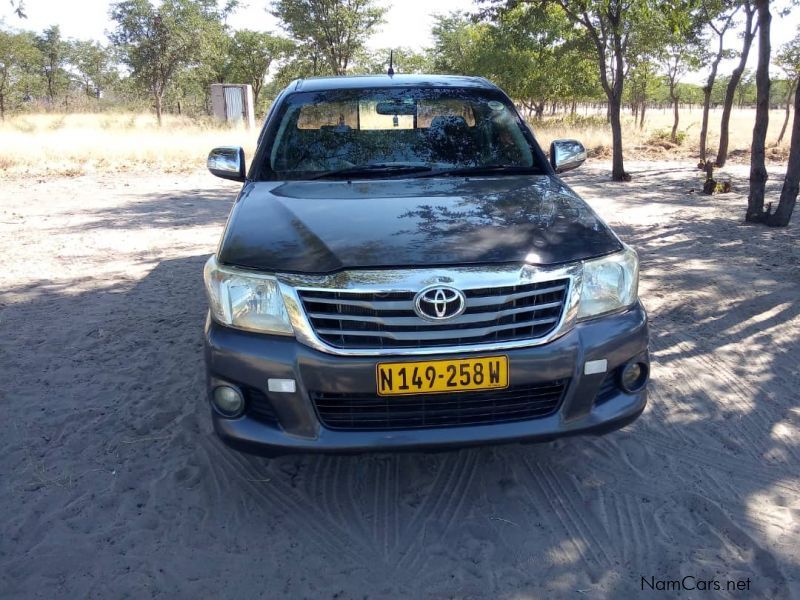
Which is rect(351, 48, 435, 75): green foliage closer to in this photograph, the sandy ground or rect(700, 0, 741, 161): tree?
rect(700, 0, 741, 161): tree

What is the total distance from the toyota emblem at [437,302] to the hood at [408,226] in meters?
0.11

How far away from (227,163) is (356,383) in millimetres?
A: 2173

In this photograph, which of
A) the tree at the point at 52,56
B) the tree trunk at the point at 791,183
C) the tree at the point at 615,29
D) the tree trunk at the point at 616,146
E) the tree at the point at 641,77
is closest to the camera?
the tree trunk at the point at 791,183

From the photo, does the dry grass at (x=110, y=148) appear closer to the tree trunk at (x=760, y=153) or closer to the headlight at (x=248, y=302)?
the tree trunk at (x=760, y=153)

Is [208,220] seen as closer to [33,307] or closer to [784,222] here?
[33,307]

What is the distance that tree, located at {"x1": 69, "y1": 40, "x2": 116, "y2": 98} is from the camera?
1797 inches

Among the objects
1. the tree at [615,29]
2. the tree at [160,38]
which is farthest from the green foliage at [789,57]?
the tree at [160,38]

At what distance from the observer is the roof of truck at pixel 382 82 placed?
4.01m

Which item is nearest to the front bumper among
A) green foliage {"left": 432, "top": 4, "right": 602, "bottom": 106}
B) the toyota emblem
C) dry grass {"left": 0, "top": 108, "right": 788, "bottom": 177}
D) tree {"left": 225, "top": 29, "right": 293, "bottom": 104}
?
the toyota emblem

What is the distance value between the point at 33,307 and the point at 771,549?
5.34 metres

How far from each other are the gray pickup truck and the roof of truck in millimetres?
1621

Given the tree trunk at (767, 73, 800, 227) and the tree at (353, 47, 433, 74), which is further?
the tree at (353, 47, 433, 74)

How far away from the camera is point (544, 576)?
7.20 ft

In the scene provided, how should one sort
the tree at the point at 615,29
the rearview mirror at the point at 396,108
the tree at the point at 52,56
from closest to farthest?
the rearview mirror at the point at 396,108
the tree at the point at 615,29
the tree at the point at 52,56
